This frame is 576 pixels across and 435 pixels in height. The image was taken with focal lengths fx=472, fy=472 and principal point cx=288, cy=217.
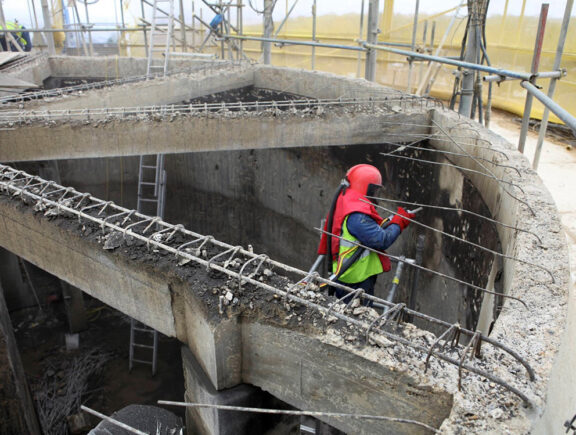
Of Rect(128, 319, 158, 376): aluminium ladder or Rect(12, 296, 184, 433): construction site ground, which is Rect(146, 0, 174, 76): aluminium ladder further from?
Rect(12, 296, 184, 433): construction site ground

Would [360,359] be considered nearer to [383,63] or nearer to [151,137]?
[151,137]

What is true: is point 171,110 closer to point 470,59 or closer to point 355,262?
point 355,262

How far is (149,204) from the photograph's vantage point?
1052 centimetres

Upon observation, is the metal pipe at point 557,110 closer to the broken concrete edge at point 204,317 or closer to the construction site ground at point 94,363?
the broken concrete edge at point 204,317

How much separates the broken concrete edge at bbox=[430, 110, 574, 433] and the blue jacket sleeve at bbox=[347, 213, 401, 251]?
99 centimetres

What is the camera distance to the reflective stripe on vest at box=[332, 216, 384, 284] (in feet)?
14.6

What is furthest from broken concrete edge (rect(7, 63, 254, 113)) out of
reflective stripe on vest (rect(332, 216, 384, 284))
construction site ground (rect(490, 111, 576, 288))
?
construction site ground (rect(490, 111, 576, 288))

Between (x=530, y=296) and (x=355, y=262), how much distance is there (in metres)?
1.84

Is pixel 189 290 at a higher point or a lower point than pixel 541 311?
lower

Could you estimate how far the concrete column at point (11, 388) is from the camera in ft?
20.0

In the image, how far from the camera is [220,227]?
35.7 ft

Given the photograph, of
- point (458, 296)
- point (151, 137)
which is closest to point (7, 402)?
point (151, 137)

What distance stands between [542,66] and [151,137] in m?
8.78

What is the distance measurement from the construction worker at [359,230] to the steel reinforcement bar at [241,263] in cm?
38
